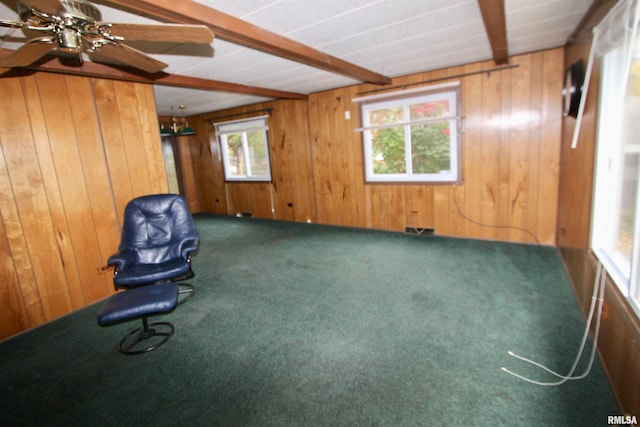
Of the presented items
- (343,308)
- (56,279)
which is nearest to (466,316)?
(343,308)

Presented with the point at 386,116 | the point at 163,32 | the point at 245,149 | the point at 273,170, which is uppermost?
the point at 163,32

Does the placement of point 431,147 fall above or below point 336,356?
above

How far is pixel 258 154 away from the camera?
6715 mm

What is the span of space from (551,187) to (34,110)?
5450 millimetres

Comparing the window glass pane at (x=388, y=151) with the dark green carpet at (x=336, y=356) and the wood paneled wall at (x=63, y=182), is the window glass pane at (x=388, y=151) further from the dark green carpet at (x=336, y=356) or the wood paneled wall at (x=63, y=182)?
the wood paneled wall at (x=63, y=182)

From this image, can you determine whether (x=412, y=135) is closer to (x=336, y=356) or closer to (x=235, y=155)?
(x=336, y=356)

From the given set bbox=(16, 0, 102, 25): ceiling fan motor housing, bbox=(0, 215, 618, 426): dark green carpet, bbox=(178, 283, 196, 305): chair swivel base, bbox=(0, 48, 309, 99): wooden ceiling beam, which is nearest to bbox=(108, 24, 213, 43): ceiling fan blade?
bbox=(16, 0, 102, 25): ceiling fan motor housing

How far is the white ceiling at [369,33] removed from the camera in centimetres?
217

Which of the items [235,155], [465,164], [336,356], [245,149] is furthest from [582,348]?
[235,155]

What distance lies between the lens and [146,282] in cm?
277

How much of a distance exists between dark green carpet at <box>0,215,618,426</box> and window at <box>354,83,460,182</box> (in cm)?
155

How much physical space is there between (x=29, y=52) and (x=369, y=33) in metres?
2.35

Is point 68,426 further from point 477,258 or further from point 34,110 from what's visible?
point 477,258

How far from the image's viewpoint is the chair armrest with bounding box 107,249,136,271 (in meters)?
2.78
